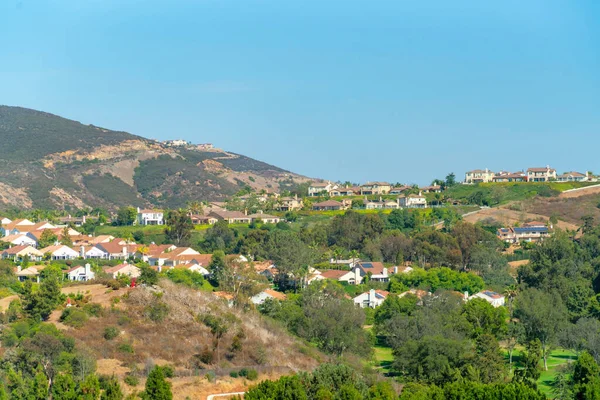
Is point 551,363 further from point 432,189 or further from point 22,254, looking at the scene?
point 432,189

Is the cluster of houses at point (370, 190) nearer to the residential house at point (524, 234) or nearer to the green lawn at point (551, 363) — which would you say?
the residential house at point (524, 234)

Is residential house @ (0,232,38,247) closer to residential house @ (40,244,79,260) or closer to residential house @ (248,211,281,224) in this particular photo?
residential house @ (40,244,79,260)

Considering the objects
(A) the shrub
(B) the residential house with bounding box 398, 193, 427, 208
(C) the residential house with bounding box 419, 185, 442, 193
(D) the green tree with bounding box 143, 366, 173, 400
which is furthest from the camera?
(C) the residential house with bounding box 419, 185, 442, 193

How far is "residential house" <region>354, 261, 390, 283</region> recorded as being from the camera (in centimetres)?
8205

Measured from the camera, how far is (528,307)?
62.7 m

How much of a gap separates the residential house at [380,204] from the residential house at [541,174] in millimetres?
23760

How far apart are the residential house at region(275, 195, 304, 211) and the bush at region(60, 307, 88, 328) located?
68.3 m

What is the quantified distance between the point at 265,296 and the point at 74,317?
1761 centimetres

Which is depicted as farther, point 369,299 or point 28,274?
point 369,299

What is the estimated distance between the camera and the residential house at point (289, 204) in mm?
121938

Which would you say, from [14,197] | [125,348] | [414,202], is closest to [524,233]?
[414,202]

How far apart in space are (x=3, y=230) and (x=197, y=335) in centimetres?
4619

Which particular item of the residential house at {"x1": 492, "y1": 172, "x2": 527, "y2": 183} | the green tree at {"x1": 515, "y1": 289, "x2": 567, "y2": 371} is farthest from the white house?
the residential house at {"x1": 492, "y1": 172, "x2": 527, "y2": 183}

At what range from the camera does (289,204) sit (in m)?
123
